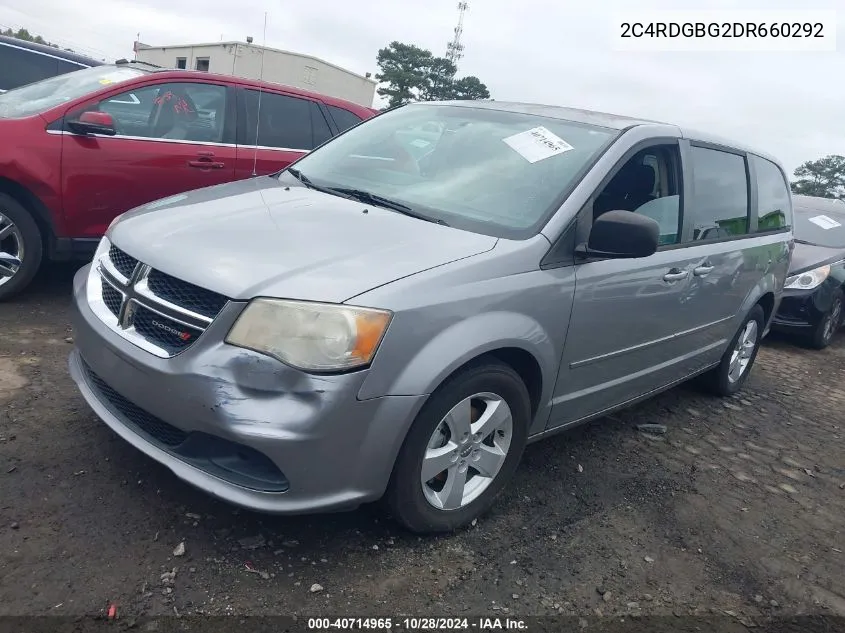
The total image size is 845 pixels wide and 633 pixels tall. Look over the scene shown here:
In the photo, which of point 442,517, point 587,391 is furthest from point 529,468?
point 442,517

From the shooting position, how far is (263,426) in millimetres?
2254

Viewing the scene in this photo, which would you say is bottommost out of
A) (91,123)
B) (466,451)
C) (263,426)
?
(466,451)

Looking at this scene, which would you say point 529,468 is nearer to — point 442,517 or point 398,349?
point 442,517

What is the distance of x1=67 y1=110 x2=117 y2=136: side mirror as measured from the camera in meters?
4.64

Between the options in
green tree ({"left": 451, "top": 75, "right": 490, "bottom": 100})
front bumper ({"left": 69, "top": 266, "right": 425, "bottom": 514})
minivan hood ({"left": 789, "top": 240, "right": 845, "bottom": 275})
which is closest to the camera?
front bumper ({"left": 69, "top": 266, "right": 425, "bottom": 514})

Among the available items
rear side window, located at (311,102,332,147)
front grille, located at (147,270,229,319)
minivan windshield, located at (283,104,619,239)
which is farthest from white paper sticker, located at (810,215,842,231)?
front grille, located at (147,270,229,319)

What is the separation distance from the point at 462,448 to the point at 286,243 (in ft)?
3.32

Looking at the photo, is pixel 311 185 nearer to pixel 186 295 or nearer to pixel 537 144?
pixel 537 144

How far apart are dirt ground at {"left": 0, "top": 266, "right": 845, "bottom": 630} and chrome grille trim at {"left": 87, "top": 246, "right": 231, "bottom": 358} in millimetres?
650

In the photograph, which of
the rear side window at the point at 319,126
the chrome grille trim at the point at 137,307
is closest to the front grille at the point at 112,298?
the chrome grille trim at the point at 137,307

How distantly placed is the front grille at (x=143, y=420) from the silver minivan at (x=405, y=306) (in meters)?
0.01

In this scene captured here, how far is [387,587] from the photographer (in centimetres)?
247

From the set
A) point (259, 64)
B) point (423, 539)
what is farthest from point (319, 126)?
point (259, 64)

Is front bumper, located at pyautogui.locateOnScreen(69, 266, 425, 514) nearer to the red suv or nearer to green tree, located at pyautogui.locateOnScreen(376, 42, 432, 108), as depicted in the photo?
the red suv
